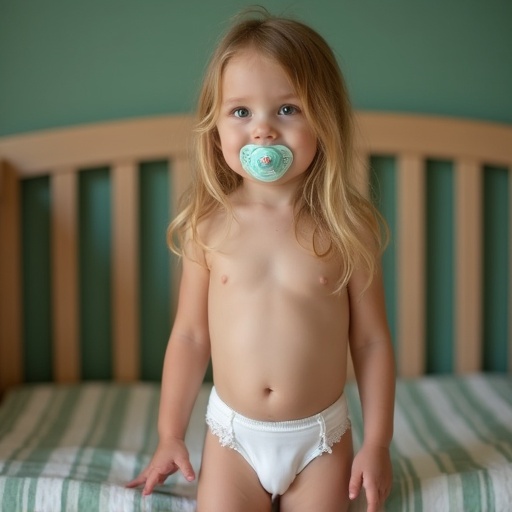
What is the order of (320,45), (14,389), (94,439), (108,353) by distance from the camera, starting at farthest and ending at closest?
(108,353)
(14,389)
(94,439)
(320,45)

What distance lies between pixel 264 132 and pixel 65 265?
31.2 inches

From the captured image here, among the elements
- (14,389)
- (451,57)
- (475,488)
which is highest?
(451,57)

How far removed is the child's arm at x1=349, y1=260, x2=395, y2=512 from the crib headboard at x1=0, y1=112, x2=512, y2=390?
525 mm

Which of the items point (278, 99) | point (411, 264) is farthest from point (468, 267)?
point (278, 99)

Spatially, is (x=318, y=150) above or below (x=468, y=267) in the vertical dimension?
above

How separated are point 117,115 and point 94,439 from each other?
64 centimetres

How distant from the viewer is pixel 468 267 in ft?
5.48

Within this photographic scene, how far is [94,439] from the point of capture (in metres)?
1.36

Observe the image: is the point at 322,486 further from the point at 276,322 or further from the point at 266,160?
the point at 266,160

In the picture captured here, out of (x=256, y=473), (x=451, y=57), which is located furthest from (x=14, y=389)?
(x=451, y=57)

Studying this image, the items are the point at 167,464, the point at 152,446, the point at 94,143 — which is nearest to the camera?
the point at 167,464

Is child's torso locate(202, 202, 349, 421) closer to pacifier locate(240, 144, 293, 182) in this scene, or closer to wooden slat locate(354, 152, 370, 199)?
pacifier locate(240, 144, 293, 182)

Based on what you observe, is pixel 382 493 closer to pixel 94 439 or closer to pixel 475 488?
pixel 475 488

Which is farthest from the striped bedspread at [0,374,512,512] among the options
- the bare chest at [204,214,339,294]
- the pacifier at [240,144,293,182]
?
the pacifier at [240,144,293,182]
